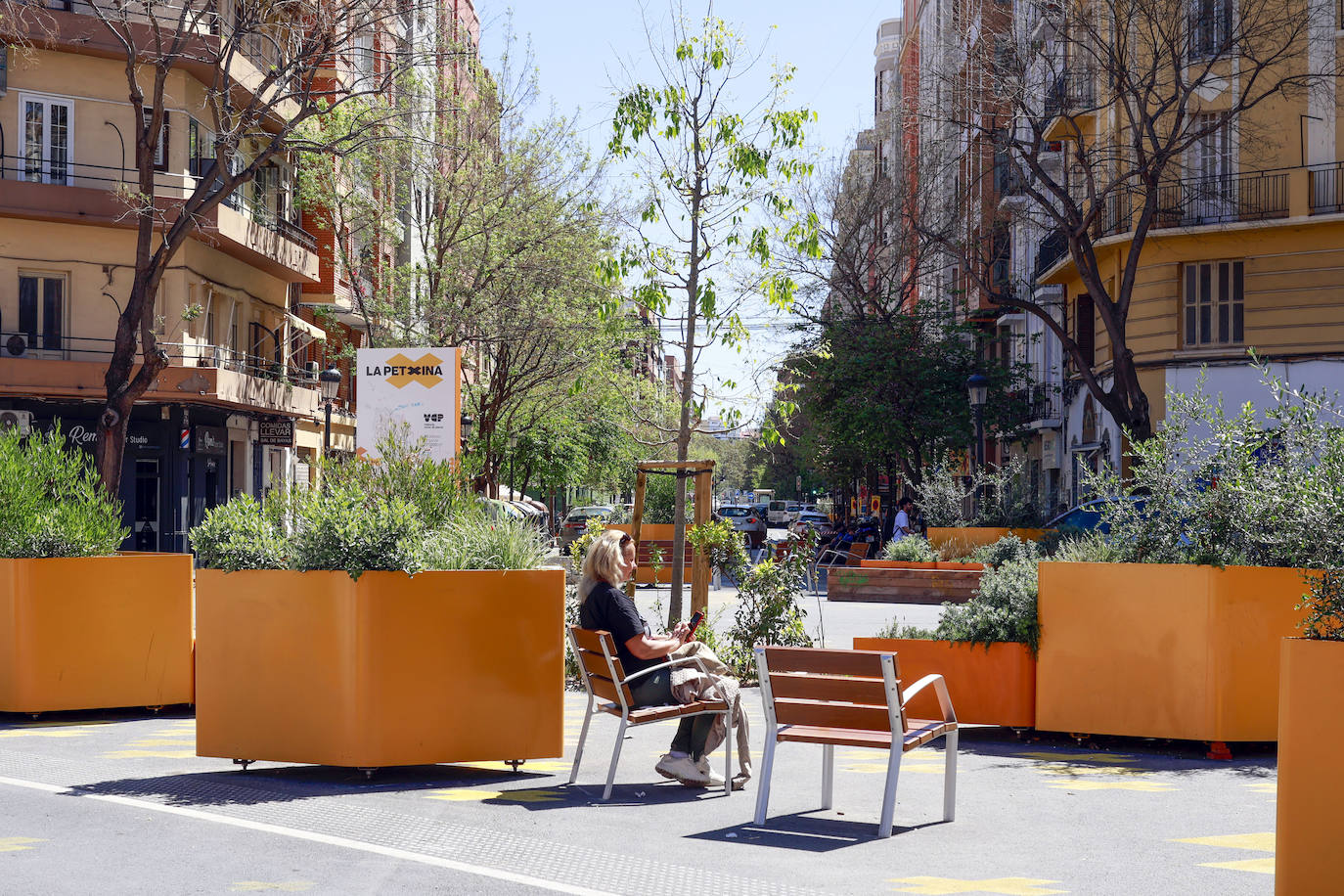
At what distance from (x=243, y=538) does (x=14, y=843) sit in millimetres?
2504

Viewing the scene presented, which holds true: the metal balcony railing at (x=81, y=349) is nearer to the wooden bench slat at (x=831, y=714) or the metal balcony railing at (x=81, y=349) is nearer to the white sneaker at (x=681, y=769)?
the white sneaker at (x=681, y=769)

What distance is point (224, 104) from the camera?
2147 cm

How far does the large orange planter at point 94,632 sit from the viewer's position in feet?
36.4

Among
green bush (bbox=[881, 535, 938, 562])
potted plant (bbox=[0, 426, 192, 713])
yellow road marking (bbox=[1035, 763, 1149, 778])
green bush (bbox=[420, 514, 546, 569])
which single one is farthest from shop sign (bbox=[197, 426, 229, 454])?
yellow road marking (bbox=[1035, 763, 1149, 778])

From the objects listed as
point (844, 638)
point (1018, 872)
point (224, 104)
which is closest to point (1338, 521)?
point (1018, 872)

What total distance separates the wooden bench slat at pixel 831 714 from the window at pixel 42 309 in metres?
26.8

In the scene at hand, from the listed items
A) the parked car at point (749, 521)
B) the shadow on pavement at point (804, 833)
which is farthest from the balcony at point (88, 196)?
the shadow on pavement at point (804, 833)

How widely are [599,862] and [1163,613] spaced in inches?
193

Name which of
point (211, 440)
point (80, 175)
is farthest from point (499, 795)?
point (211, 440)

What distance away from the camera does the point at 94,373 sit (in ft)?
98.4

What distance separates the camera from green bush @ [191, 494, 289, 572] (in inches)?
347

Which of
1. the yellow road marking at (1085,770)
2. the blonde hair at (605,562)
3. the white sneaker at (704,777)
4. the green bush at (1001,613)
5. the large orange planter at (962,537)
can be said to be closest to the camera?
the white sneaker at (704,777)

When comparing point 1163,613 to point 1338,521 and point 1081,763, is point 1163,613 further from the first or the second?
point 1338,521

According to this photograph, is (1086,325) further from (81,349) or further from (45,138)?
(45,138)
